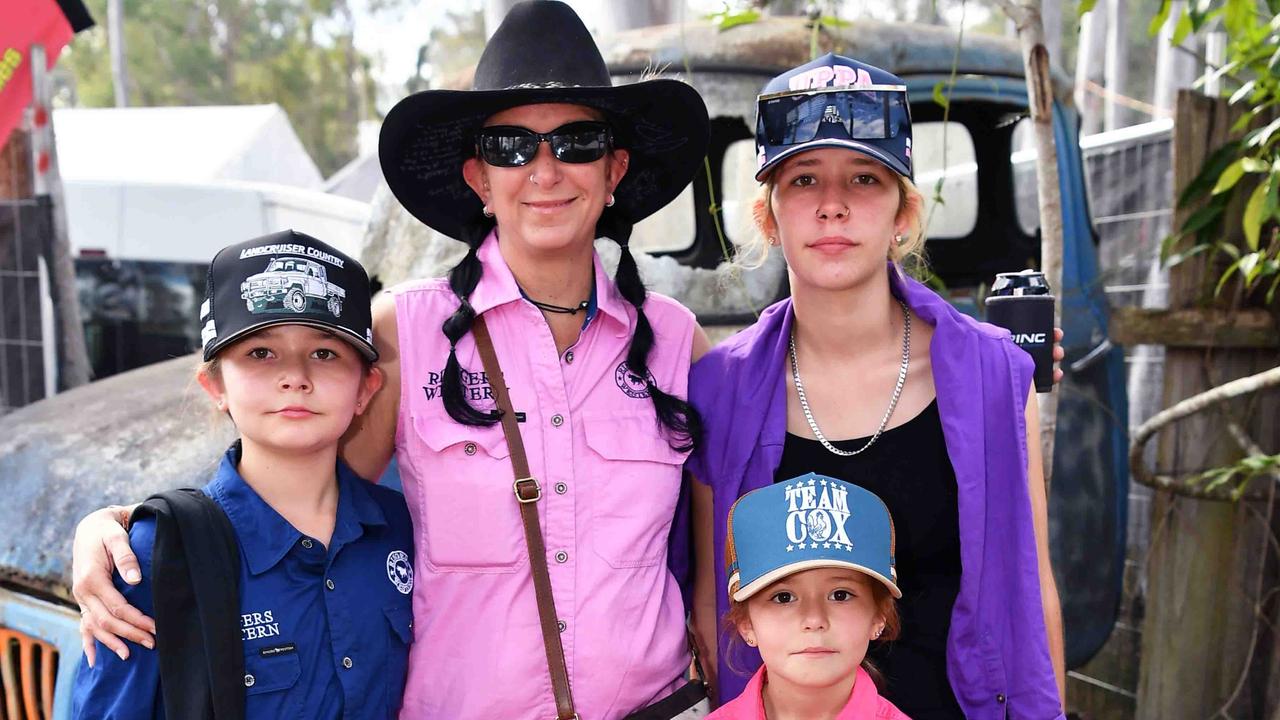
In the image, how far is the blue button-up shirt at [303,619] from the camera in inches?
69.9

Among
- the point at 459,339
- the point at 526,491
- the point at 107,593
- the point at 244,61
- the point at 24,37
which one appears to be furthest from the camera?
the point at 244,61

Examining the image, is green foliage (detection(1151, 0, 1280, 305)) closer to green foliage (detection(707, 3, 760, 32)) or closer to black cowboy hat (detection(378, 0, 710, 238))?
green foliage (detection(707, 3, 760, 32))

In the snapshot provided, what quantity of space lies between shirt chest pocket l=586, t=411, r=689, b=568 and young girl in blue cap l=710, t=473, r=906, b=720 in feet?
0.78

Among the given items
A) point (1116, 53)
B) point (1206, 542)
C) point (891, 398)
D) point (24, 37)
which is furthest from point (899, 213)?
point (1116, 53)

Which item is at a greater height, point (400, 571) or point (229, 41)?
point (229, 41)

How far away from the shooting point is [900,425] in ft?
7.11

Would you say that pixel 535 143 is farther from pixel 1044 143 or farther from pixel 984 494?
pixel 1044 143

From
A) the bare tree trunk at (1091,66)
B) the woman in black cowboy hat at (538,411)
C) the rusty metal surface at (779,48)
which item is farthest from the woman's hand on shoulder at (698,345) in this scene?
the bare tree trunk at (1091,66)

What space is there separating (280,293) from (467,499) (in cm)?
49

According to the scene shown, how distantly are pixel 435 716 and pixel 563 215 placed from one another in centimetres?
96

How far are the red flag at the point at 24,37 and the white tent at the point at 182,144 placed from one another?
4.87m

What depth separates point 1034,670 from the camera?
2096 mm

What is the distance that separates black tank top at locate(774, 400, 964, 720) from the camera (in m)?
2.11

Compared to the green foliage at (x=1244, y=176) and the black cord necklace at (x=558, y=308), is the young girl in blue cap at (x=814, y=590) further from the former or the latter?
the green foliage at (x=1244, y=176)
